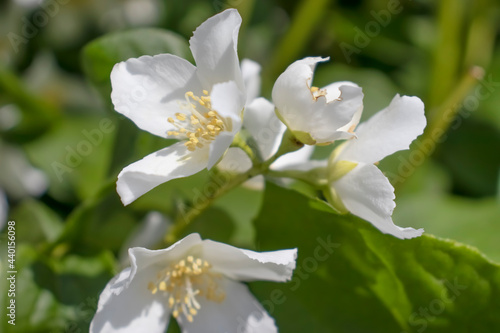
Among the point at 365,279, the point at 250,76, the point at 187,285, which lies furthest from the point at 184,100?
the point at 365,279

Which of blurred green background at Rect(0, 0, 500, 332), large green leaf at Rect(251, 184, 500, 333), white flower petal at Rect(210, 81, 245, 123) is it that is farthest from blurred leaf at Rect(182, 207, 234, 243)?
white flower petal at Rect(210, 81, 245, 123)

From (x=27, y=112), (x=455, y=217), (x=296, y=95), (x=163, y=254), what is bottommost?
(x=455, y=217)

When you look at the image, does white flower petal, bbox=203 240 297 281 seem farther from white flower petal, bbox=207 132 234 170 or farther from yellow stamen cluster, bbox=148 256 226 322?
white flower petal, bbox=207 132 234 170

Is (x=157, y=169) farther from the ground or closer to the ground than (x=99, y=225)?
farther from the ground

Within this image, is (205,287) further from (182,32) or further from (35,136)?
(182,32)

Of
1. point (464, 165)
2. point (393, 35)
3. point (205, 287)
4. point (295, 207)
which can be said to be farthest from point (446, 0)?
point (205, 287)

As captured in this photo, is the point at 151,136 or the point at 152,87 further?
the point at 151,136

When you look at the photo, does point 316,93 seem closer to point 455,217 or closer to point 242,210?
point 242,210

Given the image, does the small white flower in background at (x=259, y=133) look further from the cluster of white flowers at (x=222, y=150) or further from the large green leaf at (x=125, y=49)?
the large green leaf at (x=125, y=49)
